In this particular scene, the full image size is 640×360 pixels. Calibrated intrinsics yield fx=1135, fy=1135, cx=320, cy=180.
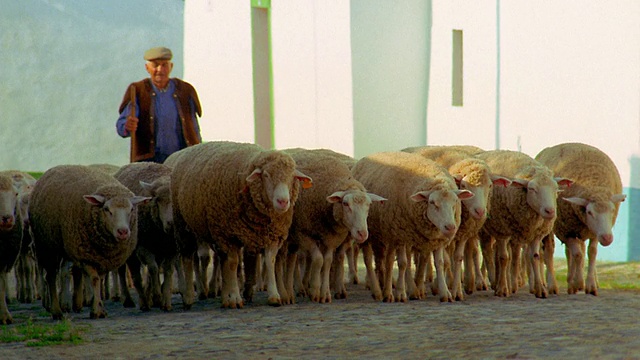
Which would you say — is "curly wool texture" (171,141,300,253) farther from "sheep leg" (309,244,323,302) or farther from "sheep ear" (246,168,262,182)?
"sheep leg" (309,244,323,302)

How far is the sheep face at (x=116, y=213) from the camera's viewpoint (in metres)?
10.4

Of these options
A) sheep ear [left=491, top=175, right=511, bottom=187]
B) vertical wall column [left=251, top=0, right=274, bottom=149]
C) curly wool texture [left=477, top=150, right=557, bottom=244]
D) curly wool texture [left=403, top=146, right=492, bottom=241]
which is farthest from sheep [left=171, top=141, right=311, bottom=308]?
vertical wall column [left=251, top=0, right=274, bottom=149]

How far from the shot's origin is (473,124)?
19.0 m

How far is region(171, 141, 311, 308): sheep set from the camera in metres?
10.8

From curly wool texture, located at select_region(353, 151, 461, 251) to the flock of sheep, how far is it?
0.05ft

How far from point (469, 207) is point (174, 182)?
9.90 feet

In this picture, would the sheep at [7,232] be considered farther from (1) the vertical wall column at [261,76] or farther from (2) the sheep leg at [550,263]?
(1) the vertical wall column at [261,76]

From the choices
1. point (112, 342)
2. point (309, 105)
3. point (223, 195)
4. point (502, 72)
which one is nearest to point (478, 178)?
point (223, 195)

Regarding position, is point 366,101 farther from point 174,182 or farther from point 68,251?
point 68,251

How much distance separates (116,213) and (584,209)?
4.94 meters

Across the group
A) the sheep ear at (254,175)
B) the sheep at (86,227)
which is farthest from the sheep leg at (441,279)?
the sheep at (86,227)

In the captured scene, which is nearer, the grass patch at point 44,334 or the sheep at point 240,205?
the grass patch at point 44,334

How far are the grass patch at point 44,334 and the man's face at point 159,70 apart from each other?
17.6 feet

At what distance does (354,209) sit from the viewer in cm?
1095
